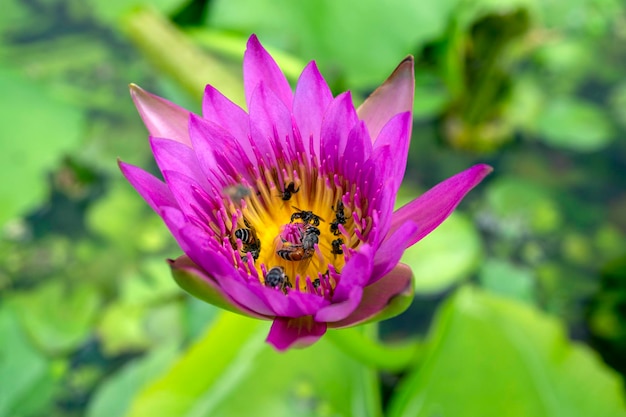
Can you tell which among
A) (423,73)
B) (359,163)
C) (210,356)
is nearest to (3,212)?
(210,356)

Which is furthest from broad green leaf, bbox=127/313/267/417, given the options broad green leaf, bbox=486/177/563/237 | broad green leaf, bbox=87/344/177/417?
broad green leaf, bbox=486/177/563/237

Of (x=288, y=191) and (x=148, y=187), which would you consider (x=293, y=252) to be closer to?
(x=288, y=191)

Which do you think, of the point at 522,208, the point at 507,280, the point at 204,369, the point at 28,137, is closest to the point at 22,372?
the point at 204,369

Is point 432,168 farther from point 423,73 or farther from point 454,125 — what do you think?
point 423,73

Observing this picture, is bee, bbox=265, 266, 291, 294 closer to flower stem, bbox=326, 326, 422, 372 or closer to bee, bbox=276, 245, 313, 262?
bee, bbox=276, 245, 313, 262

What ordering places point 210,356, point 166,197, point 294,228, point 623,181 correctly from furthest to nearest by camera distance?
point 623,181, point 210,356, point 294,228, point 166,197

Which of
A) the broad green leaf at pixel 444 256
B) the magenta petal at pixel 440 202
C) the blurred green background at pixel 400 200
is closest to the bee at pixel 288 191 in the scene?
the magenta petal at pixel 440 202
